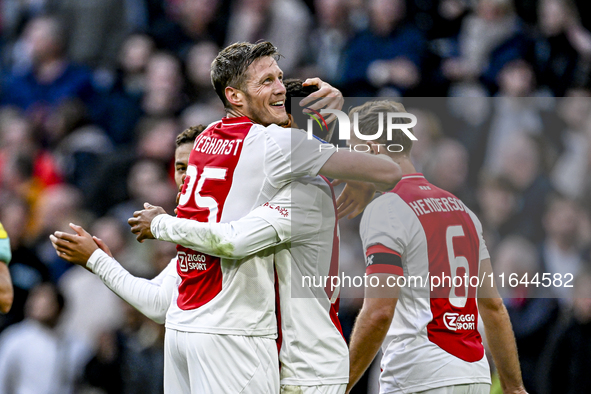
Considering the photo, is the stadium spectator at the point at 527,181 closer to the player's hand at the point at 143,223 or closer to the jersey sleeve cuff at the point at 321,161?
the jersey sleeve cuff at the point at 321,161

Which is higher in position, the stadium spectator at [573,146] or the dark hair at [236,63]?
the dark hair at [236,63]

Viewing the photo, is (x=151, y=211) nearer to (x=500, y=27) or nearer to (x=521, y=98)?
(x=521, y=98)

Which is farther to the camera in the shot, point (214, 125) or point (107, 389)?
point (107, 389)

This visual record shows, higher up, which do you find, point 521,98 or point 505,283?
point 521,98

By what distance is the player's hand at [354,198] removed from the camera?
13.6ft

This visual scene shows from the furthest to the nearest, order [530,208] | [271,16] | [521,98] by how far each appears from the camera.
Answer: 1. [271,16]
2. [521,98]
3. [530,208]

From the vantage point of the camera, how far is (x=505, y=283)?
252 inches

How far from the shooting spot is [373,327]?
400 centimetres

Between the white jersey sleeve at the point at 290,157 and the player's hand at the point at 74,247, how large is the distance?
3.91ft

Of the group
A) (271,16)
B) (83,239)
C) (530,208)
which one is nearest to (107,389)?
(83,239)

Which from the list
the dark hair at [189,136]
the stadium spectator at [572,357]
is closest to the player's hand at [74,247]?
the dark hair at [189,136]

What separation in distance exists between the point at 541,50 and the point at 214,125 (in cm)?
547

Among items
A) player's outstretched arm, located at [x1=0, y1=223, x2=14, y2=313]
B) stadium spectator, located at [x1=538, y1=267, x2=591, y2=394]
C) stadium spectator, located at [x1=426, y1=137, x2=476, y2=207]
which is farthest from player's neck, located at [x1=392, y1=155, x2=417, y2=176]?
stadium spectator, located at [x1=538, y1=267, x2=591, y2=394]

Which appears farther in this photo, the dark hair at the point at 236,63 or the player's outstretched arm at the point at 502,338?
the player's outstretched arm at the point at 502,338
